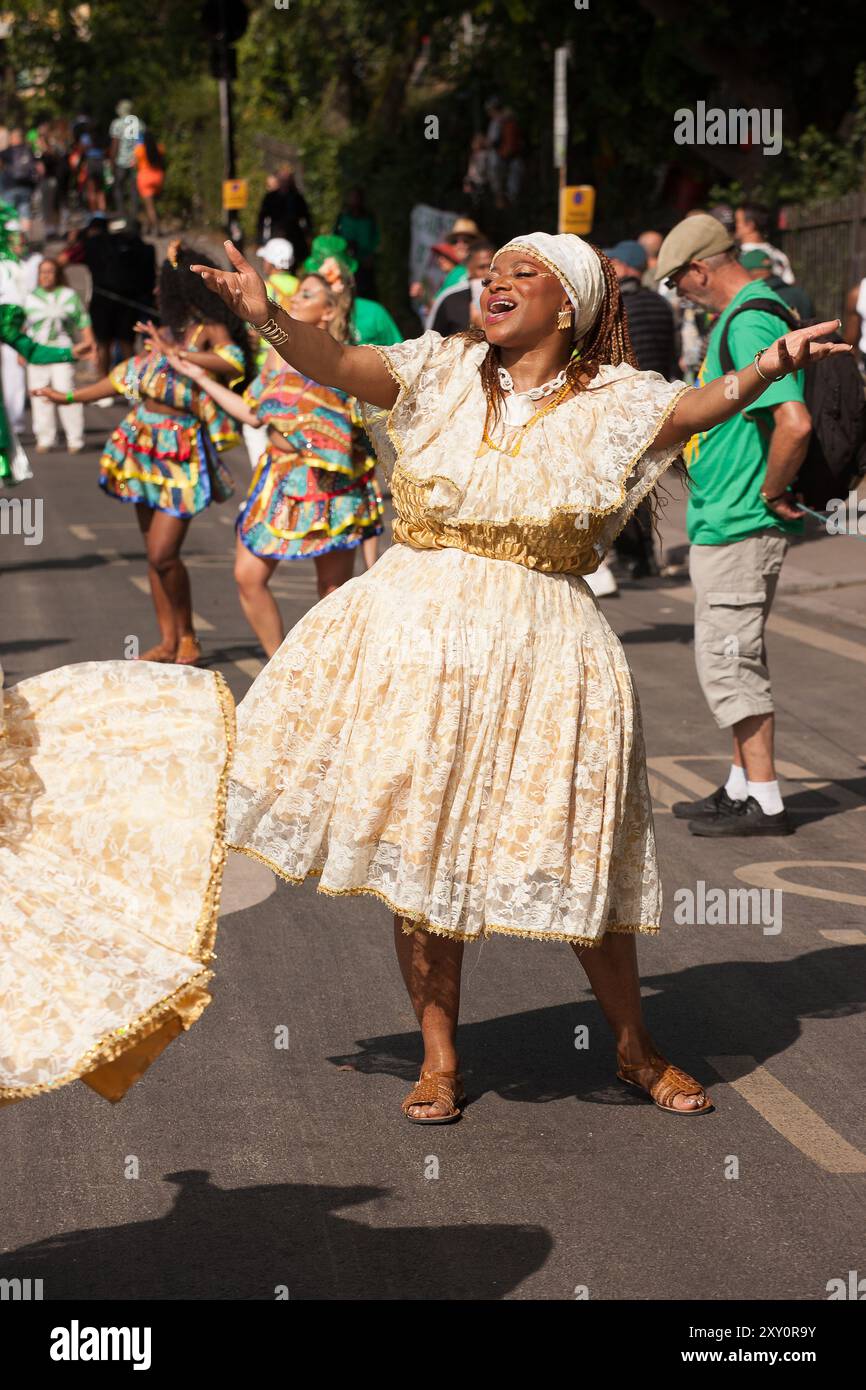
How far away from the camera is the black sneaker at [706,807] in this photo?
7.66 m

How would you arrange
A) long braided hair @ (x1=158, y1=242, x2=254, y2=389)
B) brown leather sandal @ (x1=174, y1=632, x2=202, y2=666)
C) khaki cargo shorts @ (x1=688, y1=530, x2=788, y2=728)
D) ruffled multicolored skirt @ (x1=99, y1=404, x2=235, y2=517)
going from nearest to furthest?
khaki cargo shorts @ (x1=688, y1=530, x2=788, y2=728)
long braided hair @ (x1=158, y1=242, x2=254, y2=389)
ruffled multicolored skirt @ (x1=99, y1=404, x2=235, y2=517)
brown leather sandal @ (x1=174, y1=632, x2=202, y2=666)

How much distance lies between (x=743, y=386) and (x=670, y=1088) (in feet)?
5.58

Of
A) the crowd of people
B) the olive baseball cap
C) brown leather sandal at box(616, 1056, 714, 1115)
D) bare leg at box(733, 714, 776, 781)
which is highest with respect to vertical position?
the crowd of people

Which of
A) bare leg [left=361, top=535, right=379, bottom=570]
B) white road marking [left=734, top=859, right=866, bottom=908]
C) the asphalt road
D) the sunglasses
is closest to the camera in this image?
the asphalt road

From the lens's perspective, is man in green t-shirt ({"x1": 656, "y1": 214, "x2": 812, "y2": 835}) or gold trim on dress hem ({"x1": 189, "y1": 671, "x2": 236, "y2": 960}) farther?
man in green t-shirt ({"x1": 656, "y1": 214, "x2": 812, "y2": 835})

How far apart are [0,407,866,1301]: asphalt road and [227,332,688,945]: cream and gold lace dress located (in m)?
0.55

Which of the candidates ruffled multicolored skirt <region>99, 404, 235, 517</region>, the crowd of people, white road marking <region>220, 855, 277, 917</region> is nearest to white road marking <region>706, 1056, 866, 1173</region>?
white road marking <region>220, 855, 277, 917</region>

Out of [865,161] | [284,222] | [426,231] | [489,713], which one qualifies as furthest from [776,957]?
[284,222]

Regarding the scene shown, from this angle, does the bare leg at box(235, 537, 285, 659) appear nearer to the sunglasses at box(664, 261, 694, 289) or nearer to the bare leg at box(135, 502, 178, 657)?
the bare leg at box(135, 502, 178, 657)

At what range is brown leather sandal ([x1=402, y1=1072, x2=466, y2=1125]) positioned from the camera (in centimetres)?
475

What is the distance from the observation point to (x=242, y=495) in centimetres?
1958

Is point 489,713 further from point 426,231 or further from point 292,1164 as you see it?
point 426,231

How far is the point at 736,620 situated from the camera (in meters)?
7.59

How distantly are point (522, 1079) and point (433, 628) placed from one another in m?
1.25
